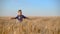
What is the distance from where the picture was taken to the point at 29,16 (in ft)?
3.79

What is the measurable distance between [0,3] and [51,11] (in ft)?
1.46

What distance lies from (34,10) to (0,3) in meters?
0.30

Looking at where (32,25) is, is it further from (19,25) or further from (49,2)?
(49,2)

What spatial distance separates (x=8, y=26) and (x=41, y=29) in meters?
0.28

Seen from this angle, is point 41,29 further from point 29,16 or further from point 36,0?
point 36,0

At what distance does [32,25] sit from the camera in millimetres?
1146

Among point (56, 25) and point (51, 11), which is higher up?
point (51, 11)

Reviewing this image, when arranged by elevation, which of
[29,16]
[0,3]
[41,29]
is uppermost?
[0,3]

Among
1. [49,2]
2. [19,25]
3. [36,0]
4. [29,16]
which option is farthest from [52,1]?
[19,25]

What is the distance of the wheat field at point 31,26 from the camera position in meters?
1.12

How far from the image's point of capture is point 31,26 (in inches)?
44.9

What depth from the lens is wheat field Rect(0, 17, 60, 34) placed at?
112 centimetres

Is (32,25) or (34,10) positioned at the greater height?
(34,10)

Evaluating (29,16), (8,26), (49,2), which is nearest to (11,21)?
(8,26)
